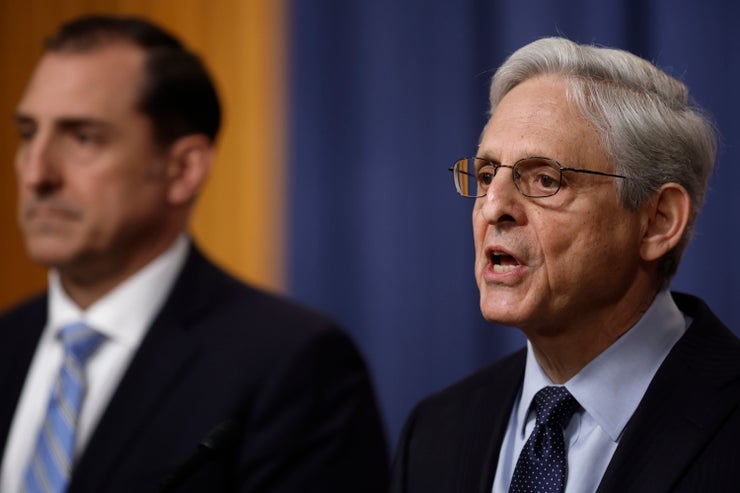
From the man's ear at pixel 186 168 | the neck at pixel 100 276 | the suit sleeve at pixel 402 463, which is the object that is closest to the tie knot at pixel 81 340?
the neck at pixel 100 276

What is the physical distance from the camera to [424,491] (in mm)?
1568

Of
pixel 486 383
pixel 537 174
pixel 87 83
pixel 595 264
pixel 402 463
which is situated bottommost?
pixel 402 463

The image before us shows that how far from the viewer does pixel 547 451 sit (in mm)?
1433

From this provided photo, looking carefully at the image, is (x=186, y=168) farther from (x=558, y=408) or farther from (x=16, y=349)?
(x=558, y=408)

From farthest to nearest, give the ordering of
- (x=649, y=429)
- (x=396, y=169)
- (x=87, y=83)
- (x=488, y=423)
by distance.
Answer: (x=396, y=169) < (x=87, y=83) < (x=488, y=423) < (x=649, y=429)

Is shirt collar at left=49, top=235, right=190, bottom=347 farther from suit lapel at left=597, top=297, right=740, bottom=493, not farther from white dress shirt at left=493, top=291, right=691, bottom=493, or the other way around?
suit lapel at left=597, top=297, right=740, bottom=493

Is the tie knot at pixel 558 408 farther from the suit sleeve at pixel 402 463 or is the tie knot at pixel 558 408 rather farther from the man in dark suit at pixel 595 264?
the suit sleeve at pixel 402 463

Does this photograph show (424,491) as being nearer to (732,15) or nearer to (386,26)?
(732,15)

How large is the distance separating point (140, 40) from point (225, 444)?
125cm

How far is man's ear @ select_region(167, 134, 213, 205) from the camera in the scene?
246 cm

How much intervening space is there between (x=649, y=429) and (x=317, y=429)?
903mm

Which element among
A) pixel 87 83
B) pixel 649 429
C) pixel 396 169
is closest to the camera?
pixel 649 429

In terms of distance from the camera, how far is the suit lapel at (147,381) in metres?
2.07

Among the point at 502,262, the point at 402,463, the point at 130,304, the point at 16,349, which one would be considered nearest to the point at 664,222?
the point at 502,262
